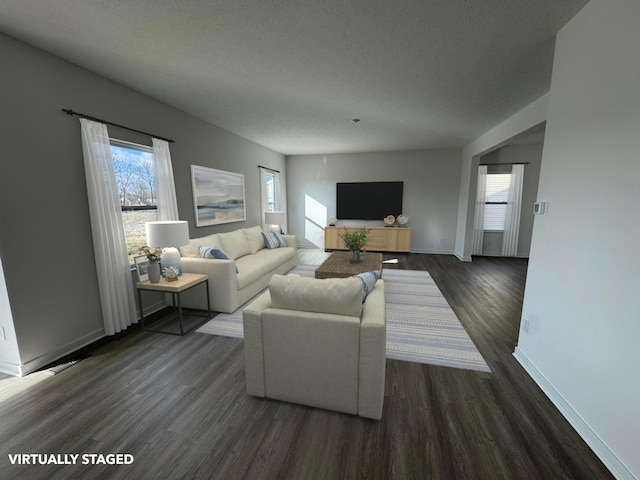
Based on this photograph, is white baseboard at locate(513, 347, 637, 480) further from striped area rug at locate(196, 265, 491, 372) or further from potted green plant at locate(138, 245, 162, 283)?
potted green plant at locate(138, 245, 162, 283)

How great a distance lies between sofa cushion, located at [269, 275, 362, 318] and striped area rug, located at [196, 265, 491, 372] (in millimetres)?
1066

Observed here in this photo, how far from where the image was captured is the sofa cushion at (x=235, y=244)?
4082mm

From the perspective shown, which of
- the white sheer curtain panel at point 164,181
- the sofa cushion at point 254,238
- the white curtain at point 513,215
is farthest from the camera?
the white curtain at point 513,215

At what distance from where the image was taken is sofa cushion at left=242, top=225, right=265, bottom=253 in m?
4.70

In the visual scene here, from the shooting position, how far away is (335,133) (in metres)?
4.75

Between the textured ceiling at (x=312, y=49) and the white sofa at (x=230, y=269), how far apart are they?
1.91 metres

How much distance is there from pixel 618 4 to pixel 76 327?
15.1ft

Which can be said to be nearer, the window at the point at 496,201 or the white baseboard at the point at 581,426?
the white baseboard at the point at 581,426

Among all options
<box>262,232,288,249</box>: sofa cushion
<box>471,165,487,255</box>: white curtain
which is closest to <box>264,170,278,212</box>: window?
<box>262,232,288,249</box>: sofa cushion

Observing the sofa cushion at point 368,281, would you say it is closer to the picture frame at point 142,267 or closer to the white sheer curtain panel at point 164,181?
the picture frame at point 142,267

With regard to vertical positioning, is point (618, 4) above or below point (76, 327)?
above

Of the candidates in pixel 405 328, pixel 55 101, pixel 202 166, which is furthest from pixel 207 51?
pixel 405 328

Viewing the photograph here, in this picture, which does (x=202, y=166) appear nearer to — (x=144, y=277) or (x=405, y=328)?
(x=144, y=277)

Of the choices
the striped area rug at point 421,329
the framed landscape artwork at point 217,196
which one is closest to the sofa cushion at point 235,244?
the framed landscape artwork at point 217,196
